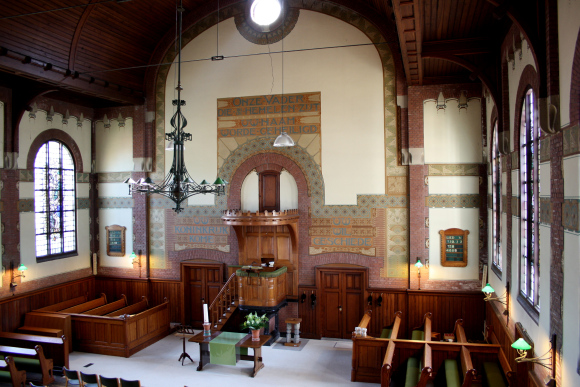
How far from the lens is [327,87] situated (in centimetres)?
1560

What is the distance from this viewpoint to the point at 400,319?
45.8ft

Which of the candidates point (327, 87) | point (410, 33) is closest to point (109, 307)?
point (327, 87)

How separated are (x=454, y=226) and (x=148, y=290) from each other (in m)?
11.1

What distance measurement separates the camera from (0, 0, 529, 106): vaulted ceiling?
995 cm

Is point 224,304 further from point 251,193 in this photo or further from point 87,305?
point 87,305

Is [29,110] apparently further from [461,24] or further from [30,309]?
[461,24]

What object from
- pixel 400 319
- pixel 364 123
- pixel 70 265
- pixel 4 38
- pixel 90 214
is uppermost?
pixel 4 38

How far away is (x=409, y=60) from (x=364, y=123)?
12.0ft

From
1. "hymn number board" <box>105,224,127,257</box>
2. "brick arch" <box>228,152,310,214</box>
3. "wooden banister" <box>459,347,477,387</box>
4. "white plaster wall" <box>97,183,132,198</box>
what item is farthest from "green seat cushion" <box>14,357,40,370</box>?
"wooden banister" <box>459,347,477,387</box>

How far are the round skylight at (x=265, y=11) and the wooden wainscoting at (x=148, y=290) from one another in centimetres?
981

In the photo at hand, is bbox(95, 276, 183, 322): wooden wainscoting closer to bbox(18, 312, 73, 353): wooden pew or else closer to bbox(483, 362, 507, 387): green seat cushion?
bbox(18, 312, 73, 353): wooden pew

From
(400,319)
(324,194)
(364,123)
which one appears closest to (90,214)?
(324,194)

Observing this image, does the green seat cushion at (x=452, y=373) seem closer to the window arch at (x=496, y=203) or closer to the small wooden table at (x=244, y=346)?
the window arch at (x=496, y=203)

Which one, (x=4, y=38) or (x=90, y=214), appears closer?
(x=4, y=38)
